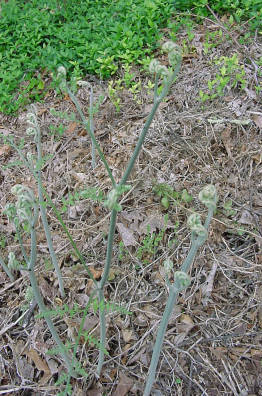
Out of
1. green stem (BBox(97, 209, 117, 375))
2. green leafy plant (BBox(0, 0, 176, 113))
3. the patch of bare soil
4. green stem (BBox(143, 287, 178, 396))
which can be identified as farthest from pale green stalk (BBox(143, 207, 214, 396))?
green leafy plant (BBox(0, 0, 176, 113))

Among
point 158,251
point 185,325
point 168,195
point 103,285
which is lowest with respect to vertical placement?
point 185,325

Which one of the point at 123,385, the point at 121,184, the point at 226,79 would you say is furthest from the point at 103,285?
the point at 226,79

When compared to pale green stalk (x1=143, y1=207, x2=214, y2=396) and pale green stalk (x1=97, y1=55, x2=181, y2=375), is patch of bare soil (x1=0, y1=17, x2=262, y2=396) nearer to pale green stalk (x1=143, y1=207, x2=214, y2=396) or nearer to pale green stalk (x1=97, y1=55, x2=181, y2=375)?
pale green stalk (x1=97, y1=55, x2=181, y2=375)

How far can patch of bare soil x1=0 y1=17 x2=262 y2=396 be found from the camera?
186cm

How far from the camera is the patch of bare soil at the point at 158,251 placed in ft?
6.11

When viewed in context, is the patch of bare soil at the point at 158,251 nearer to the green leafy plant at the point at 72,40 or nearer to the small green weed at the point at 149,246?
the small green weed at the point at 149,246

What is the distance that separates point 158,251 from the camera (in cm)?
225

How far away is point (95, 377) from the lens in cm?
186

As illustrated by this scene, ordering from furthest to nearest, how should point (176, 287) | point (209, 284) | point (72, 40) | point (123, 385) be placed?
point (72, 40) < point (209, 284) < point (123, 385) < point (176, 287)

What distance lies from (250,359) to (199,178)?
110 centimetres

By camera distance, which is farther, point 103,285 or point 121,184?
point 103,285

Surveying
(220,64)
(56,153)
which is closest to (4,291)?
(56,153)

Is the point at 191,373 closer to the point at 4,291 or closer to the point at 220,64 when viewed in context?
the point at 4,291

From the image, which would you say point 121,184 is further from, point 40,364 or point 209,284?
point 40,364
